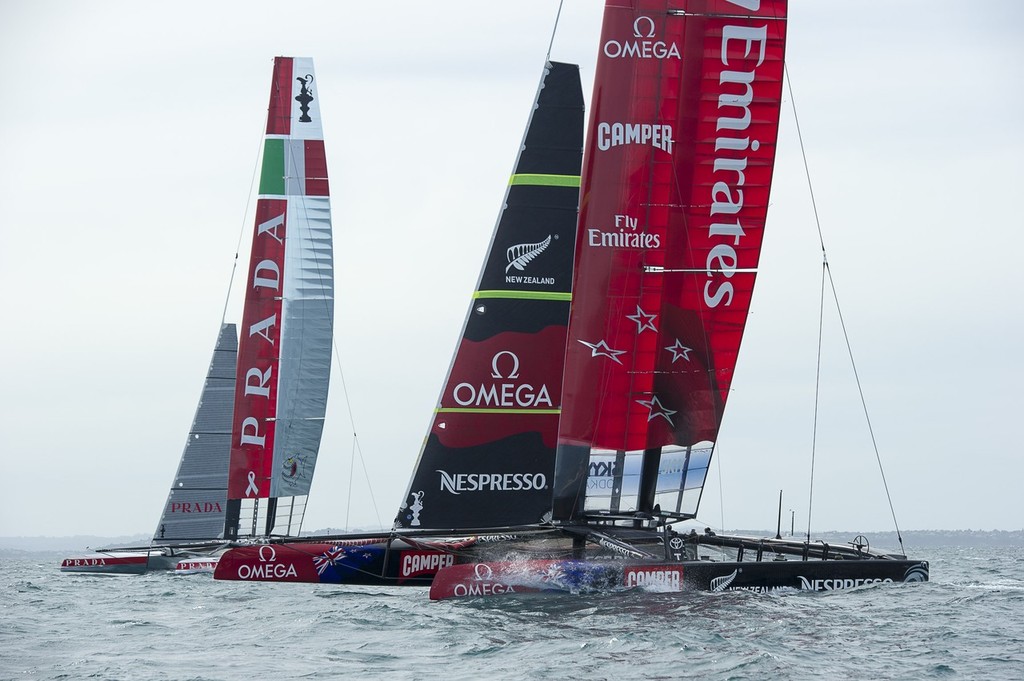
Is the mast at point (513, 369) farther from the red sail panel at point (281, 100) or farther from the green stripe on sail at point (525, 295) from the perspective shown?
the red sail panel at point (281, 100)

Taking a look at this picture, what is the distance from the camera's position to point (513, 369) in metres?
19.1

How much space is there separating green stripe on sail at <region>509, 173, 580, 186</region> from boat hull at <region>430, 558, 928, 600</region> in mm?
5390

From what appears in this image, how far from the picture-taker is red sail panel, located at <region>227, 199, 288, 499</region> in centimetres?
2634

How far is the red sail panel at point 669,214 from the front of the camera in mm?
19438

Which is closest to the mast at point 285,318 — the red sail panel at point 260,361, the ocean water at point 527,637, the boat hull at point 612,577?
the red sail panel at point 260,361

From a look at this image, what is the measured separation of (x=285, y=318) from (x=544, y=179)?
358 inches

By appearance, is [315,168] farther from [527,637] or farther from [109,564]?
[527,637]

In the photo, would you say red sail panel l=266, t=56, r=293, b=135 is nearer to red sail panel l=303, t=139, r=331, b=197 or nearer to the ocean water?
red sail panel l=303, t=139, r=331, b=197

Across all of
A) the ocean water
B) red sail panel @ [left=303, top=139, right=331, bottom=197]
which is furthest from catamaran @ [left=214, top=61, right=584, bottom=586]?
red sail panel @ [left=303, top=139, right=331, bottom=197]

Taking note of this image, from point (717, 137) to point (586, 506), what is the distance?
583 centimetres

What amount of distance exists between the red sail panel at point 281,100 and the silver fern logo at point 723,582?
1378 centimetres

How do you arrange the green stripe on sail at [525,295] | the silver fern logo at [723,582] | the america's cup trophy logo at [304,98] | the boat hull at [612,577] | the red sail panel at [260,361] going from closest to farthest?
the boat hull at [612,577], the silver fern logo at [723,582], the green stripe on sail at [525,295], the red sail panel at [260,361], the america's cup trophy logo at [304,98]

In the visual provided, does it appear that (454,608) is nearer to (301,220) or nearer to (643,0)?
(643,0)

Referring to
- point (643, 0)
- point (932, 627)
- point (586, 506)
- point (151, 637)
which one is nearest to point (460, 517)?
point (586, 506)
